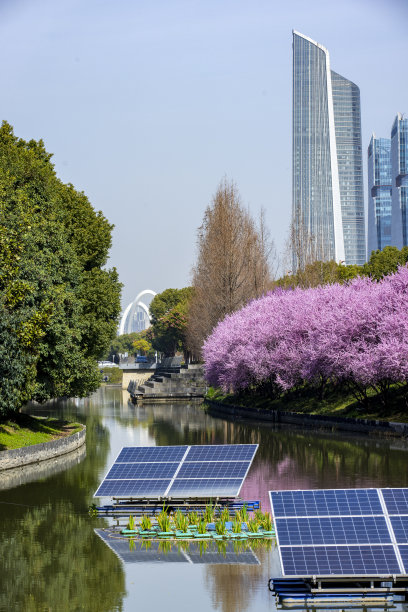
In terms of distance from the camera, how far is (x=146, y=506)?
902 inches

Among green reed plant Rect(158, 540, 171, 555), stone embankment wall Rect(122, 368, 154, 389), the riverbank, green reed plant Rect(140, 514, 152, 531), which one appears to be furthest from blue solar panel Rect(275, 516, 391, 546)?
stone embankment wall Rect(122, 368, 154, 389)

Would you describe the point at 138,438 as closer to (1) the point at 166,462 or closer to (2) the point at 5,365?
(2) the point at 5,365

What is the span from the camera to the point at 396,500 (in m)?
16.9

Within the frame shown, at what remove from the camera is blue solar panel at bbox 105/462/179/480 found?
23469mm

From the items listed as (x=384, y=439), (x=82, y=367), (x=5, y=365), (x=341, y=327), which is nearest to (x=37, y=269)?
(x=5, y=365)

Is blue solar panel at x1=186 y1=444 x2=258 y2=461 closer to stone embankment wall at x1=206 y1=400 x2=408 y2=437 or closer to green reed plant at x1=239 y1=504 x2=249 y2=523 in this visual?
green reed plant at x1=239 y1=504 x2=249 y2=523

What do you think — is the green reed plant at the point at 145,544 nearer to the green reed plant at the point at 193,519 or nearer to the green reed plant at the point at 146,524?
the green reed plant at the point at 146,524

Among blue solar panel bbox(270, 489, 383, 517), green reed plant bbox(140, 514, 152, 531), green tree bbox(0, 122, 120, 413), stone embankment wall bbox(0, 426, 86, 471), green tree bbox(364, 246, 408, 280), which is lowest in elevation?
stone embankment wall bbox(0, 426, 86, 471)

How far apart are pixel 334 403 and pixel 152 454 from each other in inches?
1442

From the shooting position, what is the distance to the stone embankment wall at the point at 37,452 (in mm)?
Result: 34062

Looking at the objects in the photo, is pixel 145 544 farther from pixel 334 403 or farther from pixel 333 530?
pixel 334 403

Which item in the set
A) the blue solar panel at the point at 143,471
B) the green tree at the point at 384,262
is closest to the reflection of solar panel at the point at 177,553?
the blue solar panel at the point at 143,471

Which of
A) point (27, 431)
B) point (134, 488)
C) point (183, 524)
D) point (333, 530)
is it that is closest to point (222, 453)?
point (134, 488)

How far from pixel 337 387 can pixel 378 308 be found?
1162cm
